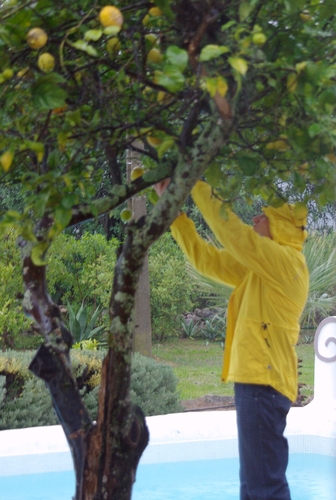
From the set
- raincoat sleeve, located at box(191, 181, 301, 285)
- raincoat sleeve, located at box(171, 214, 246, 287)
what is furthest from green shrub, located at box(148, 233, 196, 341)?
raincoat sleeve, located at box(191, 181, 301, 285)

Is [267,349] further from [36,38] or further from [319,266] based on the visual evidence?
[319,266]

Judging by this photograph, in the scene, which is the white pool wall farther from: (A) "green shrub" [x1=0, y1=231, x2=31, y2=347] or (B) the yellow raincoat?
(A) "green shrub" [x1=0, y1=231, x2=31, y2=347]

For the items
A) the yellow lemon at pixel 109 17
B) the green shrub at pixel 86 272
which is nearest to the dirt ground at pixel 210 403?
the green shrub at pixel 86 272

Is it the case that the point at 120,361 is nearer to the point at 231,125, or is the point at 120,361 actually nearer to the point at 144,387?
the point at 231,125

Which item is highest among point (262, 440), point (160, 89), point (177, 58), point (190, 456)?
point (177, 58)

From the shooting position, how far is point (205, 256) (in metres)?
2.78

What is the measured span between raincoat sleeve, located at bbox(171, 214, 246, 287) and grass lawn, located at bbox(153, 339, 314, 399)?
468cm

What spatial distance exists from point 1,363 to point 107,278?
3.48 metres

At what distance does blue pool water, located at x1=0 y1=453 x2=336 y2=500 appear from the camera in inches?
184

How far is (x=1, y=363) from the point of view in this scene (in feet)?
17.8

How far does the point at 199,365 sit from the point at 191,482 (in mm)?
4193

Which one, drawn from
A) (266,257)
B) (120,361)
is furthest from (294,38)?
(266,257)

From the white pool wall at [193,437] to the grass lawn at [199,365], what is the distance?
2.03m

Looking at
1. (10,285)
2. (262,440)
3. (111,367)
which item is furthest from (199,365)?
(111,367)
